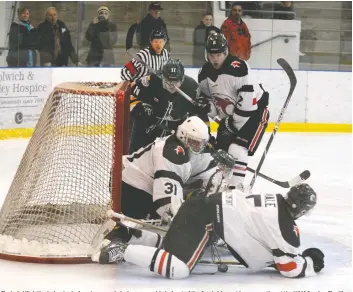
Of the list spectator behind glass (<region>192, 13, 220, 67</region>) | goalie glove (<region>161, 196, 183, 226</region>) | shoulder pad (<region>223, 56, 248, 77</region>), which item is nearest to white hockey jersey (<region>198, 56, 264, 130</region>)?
shoulder pad (<region>223, 56, 248, 77</region>)

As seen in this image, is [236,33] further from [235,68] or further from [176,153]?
[176,153]

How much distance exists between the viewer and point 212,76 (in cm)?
526

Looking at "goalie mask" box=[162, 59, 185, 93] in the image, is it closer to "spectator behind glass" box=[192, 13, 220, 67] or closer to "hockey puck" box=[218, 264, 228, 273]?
"hockey puck" box=[218, 264, 228, 273]

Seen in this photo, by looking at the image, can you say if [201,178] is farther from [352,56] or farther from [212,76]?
A: [352,56]

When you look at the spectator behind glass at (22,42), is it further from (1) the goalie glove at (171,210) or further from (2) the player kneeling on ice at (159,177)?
(1) the goalie glove at (171,210)

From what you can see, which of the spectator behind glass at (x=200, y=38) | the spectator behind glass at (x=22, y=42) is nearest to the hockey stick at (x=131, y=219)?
the spectator behind glass at (x=22, y=42)

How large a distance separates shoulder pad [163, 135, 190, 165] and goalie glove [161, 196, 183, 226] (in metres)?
0.20

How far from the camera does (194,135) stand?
4254 millimetres

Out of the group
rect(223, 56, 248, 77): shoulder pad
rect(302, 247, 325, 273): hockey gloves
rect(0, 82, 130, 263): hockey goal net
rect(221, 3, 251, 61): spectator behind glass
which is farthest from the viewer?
rect(221, 3, 251, 61): spectator behind glass

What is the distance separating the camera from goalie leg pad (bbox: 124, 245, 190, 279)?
3.90 m

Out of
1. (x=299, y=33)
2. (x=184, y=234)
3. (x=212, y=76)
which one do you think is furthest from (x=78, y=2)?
(x=184, y=234)

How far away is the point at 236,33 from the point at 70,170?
5279 millimetres

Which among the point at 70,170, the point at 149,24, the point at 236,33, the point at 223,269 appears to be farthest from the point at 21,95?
the point at 223,269

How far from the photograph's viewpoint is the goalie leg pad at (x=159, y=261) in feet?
12.8
